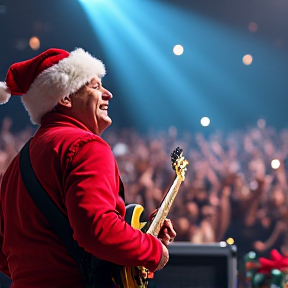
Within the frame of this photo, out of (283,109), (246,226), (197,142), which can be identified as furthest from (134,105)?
(246,226)

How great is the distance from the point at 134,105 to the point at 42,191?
5.60m

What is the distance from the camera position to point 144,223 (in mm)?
2014

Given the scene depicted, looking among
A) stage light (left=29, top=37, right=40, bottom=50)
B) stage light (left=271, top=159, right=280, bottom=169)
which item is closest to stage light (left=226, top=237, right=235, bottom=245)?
stage light (left=271, top=159, right=280, bottom=169)

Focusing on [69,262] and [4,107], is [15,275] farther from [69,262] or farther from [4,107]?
[4,107]

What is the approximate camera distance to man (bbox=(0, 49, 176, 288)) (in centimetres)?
171

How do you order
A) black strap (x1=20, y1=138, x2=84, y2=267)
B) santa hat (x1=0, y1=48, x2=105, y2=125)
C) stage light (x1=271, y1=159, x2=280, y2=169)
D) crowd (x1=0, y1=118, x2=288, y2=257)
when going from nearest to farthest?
1. black strap (x1=20, y1=138, x2=84, y2=267)
2. santa hat (x1=0, y1=48, x2=105, y2=125)
3. crowd (x1=0, y1=118, x2=288, y2=257)
4. stage light (x1=271, y1=159, x2=280, y2=169)

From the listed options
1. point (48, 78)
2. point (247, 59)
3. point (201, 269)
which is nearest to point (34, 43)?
point (247, 59)

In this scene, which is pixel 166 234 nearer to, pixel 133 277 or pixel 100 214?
pixel 133 277

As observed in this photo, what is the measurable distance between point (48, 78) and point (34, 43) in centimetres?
527

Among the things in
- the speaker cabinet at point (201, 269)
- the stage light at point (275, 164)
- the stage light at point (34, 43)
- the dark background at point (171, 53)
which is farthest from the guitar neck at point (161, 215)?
the stage light at point (34, 43)

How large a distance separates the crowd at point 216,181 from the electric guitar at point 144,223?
3.31m

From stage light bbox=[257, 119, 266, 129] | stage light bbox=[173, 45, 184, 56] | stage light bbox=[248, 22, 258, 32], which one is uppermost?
stage light bbox=[248, 22, 258, 32]

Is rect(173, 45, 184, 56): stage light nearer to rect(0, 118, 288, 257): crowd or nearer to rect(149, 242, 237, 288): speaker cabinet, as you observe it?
rect(0, 118, 288, 257): crowd

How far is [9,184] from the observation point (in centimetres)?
202
